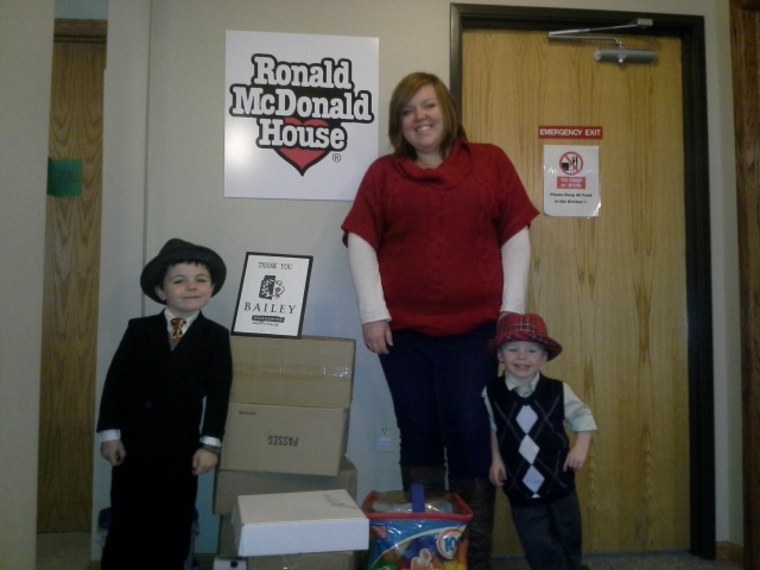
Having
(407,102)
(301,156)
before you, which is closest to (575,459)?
(407,102)

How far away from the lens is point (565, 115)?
7.47 ft

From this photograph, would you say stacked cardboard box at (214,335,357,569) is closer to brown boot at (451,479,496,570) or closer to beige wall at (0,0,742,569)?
brown boot at (451,479,496,570)

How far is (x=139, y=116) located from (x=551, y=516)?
66.6 inches

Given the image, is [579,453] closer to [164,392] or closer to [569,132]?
[164,392]

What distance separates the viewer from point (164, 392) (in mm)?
1648

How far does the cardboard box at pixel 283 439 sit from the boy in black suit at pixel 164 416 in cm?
5

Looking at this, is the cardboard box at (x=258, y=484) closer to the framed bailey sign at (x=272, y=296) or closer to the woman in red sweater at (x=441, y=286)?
the woman in red sweater at (x=441, y=286)

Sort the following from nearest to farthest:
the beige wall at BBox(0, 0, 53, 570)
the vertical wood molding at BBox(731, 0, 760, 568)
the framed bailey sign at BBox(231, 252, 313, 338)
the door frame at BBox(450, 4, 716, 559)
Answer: the beige wall at BBox(0, 0, 53, 570), the framed bailey sign at BBox(231, 252, 313, 338), the vertical wood molding at BBox(731, 0, 760, 568), the door frame at BBox(450, 4, 716, 559)

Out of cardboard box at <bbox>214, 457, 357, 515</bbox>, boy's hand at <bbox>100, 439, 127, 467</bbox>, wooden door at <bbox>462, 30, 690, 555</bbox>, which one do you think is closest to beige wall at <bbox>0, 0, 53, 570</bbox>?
boy's hand at <bbox>100, 439, 127, 467</bbox>

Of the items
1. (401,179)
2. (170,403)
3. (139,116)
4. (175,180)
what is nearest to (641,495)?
(401,179)

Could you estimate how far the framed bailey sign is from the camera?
1.74 metres

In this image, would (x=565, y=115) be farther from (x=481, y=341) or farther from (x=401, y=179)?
(x=481, y=341)

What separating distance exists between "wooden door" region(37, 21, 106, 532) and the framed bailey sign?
3.30ft

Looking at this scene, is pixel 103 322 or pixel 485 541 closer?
pixel 485 541
